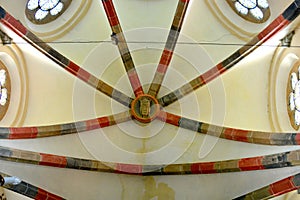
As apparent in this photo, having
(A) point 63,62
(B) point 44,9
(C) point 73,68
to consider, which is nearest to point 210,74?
(C) point 73,68

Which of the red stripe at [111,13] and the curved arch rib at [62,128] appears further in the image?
the red stripe at [111,13]

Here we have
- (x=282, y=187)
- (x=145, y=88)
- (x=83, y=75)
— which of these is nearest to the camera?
(x=282, y=187)

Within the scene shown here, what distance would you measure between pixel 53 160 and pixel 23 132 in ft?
3.59

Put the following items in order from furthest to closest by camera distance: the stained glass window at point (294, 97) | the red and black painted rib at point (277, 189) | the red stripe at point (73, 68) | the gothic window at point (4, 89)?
1. the red stripe at point (73, 68)
2. the gothic window at point (4, 89)
3. the stained glass window at point (294, 97)
4. the red and black painted rib at point (277, 189)

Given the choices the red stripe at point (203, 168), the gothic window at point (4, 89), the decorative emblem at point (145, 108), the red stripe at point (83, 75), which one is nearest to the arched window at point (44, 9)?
the gothic window at point (4, 89)

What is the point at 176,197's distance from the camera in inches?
470

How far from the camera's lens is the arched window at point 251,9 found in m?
12.2

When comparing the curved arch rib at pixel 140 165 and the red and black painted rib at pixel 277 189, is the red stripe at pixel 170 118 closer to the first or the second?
the curved arch rib at pixel 140 165

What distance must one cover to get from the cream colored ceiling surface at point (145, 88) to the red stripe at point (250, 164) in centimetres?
79

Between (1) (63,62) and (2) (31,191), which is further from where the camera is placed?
(1) (63,62)

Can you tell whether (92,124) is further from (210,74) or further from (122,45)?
(210,74)

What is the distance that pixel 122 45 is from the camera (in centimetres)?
1220

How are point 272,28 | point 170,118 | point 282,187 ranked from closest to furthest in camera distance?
point 282,187 < point 272,28 < point 170,118

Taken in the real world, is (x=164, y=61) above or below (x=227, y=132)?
above
